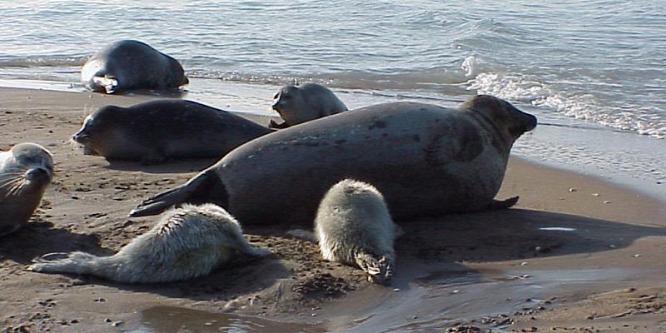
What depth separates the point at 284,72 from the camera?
12.5 m

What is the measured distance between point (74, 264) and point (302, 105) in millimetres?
4277

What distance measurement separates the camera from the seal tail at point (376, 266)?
4.27 metres

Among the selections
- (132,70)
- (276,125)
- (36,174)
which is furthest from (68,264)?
(132,70)

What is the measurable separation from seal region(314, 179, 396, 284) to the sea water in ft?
7.40

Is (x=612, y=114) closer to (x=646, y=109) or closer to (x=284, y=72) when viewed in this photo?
(x=646, y=109)

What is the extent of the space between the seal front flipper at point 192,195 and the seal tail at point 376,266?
1.15 m

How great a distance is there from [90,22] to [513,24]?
691 cm

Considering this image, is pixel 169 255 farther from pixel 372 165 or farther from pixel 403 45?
pixel 403 45

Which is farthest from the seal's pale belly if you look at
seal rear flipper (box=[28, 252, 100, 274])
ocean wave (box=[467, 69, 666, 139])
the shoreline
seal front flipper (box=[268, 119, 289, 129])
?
ocean wave (box=[467, 69, 666, 139])

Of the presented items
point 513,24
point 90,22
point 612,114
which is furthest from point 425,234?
point 90,22

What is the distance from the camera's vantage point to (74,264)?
4.34m

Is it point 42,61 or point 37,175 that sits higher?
point 37,175

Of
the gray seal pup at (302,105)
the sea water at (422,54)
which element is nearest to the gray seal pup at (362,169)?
the sea water at (422,54)

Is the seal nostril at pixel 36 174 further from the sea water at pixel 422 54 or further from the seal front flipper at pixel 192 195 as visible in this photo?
the sea water at pixel 422 54
